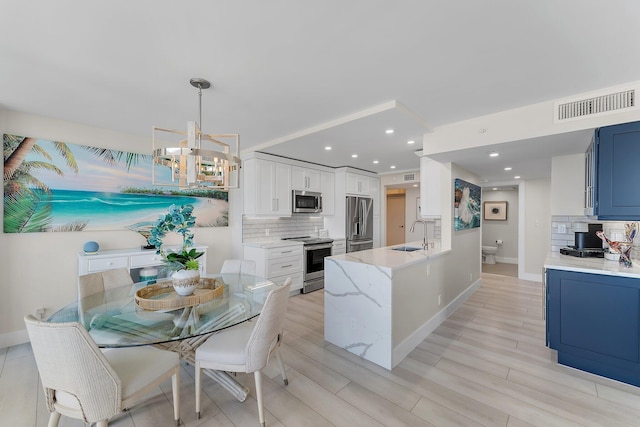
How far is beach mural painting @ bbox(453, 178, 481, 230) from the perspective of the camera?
12.6ft

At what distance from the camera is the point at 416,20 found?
1.49 meters

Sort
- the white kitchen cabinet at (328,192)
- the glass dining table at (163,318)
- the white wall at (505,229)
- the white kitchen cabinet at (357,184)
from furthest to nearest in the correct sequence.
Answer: the white wall at (505,229) < the white kitchen cabinet at (357,184) < the white kitchen cabinet at (328,192) < the glass dining table at (163,318)

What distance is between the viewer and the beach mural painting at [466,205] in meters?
3.84

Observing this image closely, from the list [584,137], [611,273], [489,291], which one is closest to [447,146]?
[584,137]

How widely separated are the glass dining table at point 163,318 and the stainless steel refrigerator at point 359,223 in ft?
10.5

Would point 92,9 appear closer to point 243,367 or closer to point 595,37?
point 243,367

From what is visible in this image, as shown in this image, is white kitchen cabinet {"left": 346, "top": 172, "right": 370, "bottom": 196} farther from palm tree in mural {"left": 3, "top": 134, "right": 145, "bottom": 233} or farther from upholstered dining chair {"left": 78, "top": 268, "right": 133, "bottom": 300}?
palm tree in mural {"left": 3, "top": 134, "right": 145, "bottom": 233}

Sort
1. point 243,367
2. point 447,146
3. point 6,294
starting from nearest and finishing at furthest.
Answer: point 243,367 < point 6,294 < point 447,146

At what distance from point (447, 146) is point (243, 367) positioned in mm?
3055

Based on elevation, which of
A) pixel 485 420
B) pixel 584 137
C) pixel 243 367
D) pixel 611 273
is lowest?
pixel 485 420

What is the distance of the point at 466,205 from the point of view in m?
4.19

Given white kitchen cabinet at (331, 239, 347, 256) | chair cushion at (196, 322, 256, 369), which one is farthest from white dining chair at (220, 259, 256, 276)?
white kitchen cabinet at (331, 239, 347, 256)

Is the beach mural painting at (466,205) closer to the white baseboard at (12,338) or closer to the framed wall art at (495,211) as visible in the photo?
the framed wall art at (495,211)

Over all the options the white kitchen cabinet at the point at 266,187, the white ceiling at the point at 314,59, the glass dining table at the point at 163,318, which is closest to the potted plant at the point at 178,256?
the glass dining table at the point at 163,318
